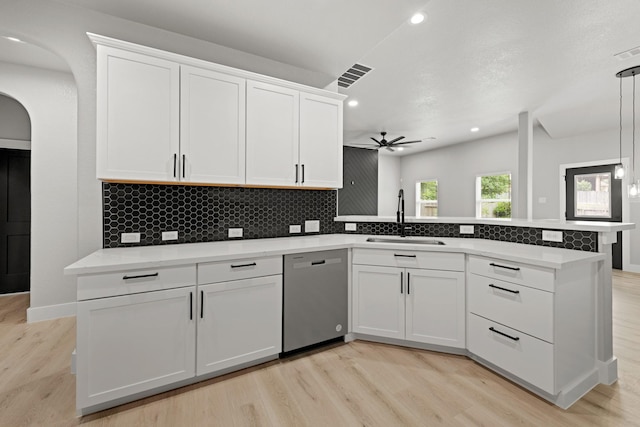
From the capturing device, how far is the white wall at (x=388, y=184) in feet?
30.2

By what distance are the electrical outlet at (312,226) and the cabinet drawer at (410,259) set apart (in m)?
0.68

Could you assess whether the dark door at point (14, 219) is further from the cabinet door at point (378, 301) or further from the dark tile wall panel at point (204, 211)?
the cabinet door at point (378, 301)

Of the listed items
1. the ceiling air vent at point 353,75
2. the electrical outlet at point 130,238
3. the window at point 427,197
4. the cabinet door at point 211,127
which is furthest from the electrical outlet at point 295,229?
the window at point 427,197

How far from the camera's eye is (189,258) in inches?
69.7

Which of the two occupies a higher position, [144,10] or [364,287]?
[144,10]

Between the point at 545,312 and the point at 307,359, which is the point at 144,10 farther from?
the point at 545,312

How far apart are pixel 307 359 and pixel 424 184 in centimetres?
784

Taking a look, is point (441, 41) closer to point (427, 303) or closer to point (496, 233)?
point (496, 233)

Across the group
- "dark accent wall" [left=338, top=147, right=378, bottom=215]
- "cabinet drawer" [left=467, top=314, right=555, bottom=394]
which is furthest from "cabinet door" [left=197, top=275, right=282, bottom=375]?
"dark accent wall" [left=338, top=147, right=378, bottom=215]

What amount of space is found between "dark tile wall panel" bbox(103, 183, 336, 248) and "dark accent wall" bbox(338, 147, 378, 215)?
14.8 feet

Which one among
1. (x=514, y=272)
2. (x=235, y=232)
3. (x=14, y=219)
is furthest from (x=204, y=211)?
(x=14, y=219)

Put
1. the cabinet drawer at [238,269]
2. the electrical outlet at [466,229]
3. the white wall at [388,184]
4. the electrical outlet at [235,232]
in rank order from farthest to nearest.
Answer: the white wall at [388,184], the electrical outlet at [466,229], the electrical outlet at [235,232], the cabinet drawer at [238,269]

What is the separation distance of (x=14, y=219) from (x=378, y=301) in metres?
4.78

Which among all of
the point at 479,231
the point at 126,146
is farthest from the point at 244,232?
the point at 479,231
